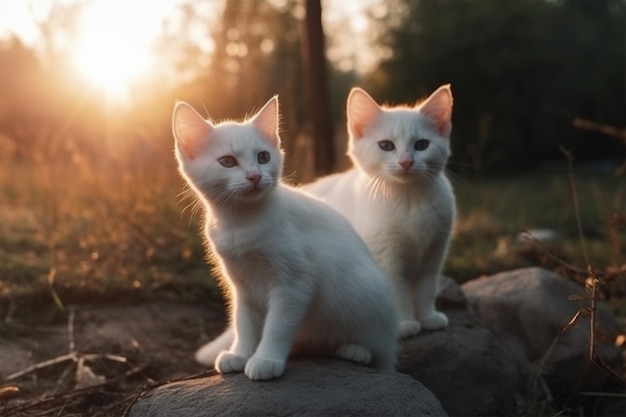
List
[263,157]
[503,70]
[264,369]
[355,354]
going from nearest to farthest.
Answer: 1. [264,369]
2. [263,157]
3. [355,354]
4. [503,70]

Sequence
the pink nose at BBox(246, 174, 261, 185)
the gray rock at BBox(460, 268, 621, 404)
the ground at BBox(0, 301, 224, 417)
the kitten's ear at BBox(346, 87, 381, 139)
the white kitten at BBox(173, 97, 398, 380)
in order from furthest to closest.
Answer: the gray rock at BBox(460, 268, 621, 404), the kitten's ear at BBox(346, 87, 381, 139), the ground at BBox(0, 301, 224, 417), the white kitten at BBox(173, 97, 398, 380), the pink nose at BBox(246, 174, 261, 185)

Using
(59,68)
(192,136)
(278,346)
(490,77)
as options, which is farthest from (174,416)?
(490,77)

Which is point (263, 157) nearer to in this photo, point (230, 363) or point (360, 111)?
point (230, 363)

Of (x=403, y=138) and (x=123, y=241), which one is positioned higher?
(x=403, y=138)

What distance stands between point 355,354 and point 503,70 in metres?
14.0

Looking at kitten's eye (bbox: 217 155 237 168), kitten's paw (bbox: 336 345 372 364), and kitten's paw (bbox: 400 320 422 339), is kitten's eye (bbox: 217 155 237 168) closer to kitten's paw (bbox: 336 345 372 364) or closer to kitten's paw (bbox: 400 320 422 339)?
kitten's paw (bbox: 336 345 372 364)

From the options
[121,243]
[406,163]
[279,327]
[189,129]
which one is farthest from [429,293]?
[121,243]

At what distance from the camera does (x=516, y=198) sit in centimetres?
1131

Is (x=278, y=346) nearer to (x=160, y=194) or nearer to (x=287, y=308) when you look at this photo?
(x=287, y=308)

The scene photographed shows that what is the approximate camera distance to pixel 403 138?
129 inches

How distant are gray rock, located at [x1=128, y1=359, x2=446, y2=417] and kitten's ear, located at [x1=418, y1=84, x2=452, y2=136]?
127 centimetres

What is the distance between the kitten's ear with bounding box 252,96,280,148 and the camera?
2695mm

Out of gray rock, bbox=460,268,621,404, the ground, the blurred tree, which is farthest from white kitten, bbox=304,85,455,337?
the blurred tree

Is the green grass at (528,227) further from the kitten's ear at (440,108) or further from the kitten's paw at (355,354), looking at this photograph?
the kitten's paw at (355,354)
